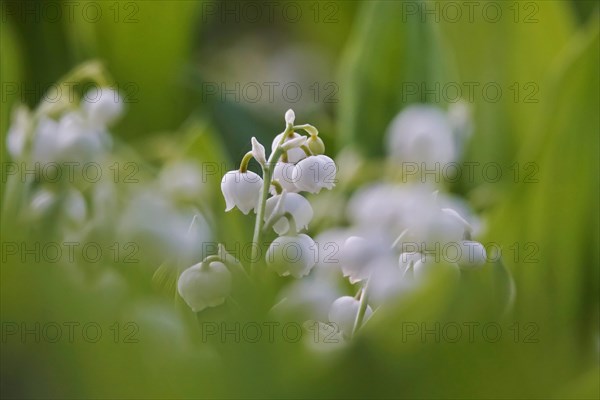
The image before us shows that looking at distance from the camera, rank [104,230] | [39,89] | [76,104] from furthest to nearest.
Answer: [39,89] → [76,104] → [104,230]

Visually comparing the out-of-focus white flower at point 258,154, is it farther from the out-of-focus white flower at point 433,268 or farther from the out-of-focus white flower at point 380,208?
the out-of-focus white flower at point 380,208

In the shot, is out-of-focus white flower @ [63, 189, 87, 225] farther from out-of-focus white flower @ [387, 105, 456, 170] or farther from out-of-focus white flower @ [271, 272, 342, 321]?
out-of-focus white flower @ [387, 105, 456, 170]

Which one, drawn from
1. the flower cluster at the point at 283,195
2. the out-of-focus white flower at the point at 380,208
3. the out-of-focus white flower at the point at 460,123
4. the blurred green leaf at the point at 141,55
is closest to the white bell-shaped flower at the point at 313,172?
the flower cluster at the point at 283,195

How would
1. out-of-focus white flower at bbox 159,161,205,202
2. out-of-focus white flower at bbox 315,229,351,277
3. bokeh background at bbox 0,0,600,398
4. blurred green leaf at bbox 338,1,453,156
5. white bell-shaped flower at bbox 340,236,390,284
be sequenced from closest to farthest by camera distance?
bokeh background at bbox 0,0,600,398 < white bell-shaped flower at bbox 340,236,390,284 < out-of-focus white flower at bbox 315,229,351,277 < out-of-focus white flower at bbox 159,161,205,202 < blurred green leaf at bbox 338,1,453,156

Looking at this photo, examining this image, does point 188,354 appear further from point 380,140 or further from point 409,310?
point 380,140

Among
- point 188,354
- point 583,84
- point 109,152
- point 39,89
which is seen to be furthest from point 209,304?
point 39,89

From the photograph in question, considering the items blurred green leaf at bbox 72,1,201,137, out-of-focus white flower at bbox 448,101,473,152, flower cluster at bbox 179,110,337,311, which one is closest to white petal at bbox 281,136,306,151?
flower cluster at bbox 179,110,337,311

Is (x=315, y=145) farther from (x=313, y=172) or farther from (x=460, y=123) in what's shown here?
(x=460, y=123)
